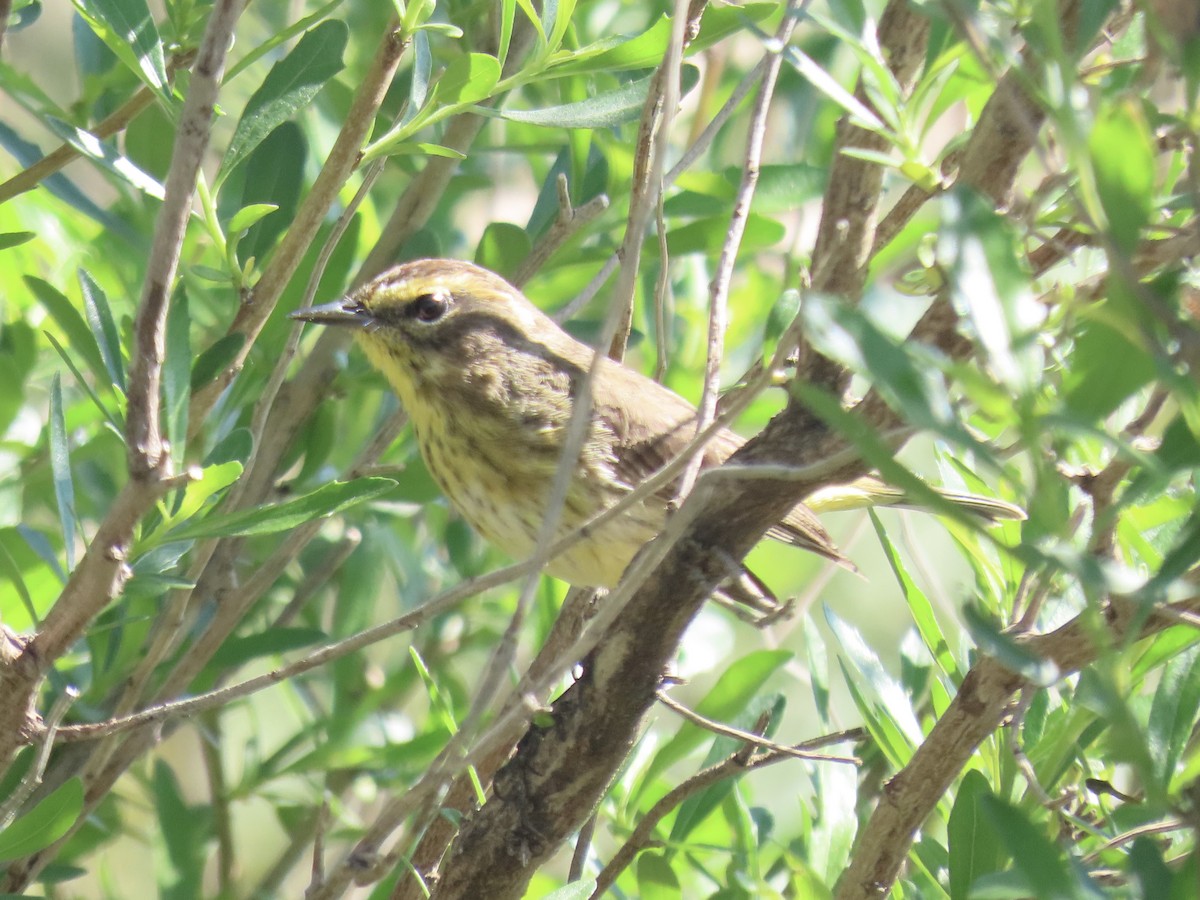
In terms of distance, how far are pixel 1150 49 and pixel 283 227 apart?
163cm

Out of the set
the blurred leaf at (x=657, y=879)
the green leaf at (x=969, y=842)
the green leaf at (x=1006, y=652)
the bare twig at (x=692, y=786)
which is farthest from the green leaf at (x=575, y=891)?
the green leaf at (x=1006, y=652)

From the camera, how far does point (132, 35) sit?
2029 mm

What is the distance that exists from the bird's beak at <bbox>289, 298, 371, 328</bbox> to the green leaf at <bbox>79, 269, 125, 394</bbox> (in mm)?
759

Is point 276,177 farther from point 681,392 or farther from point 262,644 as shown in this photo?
point 681,392

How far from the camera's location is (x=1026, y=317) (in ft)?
3.69

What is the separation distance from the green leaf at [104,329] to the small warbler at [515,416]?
3.74ft

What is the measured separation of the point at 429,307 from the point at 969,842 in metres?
2.13

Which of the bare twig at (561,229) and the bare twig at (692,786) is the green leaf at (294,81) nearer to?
the bare twig at (561,229)

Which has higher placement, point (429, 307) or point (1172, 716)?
point (429, 307)

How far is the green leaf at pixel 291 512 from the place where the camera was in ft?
6.55

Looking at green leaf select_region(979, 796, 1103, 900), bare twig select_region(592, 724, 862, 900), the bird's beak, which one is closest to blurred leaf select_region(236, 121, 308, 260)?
the bird's beak

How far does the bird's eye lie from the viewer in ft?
11.4

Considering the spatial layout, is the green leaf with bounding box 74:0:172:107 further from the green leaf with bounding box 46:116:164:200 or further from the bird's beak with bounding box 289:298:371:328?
the bird's beak with bounding box 289:298:371:328

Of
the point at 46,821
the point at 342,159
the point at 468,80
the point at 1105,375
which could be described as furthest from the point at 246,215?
the point at 1105,375
